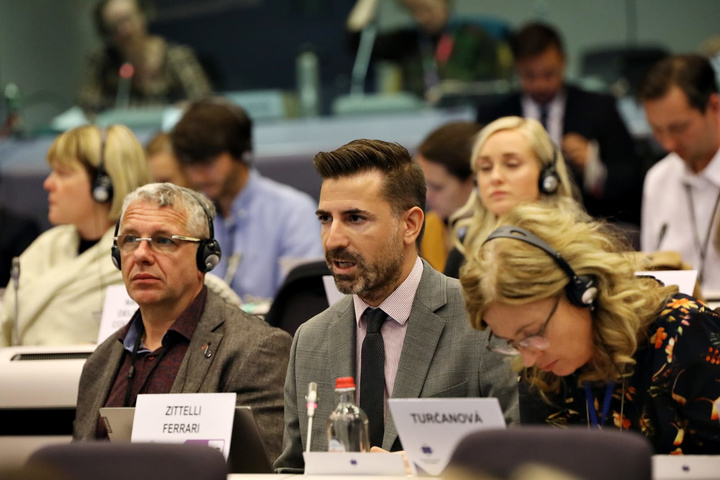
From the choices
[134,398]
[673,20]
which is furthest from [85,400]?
[673,20]

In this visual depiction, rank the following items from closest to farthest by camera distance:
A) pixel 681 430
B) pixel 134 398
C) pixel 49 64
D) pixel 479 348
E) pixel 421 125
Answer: pixel 681 430 < pixel 479 348 < pixel 134 398 < pixel 421 125 < pixel 49 64

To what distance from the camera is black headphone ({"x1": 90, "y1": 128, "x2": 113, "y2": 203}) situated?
3916mm

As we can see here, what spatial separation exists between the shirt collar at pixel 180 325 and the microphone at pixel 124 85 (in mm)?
4060

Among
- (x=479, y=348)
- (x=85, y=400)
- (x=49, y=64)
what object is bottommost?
(x=85, y=400)

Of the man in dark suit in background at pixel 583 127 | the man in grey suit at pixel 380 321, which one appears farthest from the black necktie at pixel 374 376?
the man in dark suit in background at pixel 583 127

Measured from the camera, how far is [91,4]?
384 inches

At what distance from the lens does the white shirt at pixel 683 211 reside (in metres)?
4.22

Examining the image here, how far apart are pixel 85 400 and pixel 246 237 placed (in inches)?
73.8

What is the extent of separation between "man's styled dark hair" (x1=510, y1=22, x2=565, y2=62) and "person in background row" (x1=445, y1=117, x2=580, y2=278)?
4.41 feet

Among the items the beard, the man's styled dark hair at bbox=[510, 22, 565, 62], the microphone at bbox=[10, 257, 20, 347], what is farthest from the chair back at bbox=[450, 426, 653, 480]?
the man's styled dark hair at bbox=[510, 22, 565, 62]

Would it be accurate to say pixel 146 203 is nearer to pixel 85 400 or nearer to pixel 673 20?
pixel 85 400

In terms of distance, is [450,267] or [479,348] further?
[450,267]

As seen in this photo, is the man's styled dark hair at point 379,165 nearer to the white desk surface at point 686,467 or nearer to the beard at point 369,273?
the beard at point 369,273

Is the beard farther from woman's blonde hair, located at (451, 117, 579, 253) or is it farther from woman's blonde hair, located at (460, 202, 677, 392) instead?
woman's blonde hair, located at (451, 117, 579, 253)
